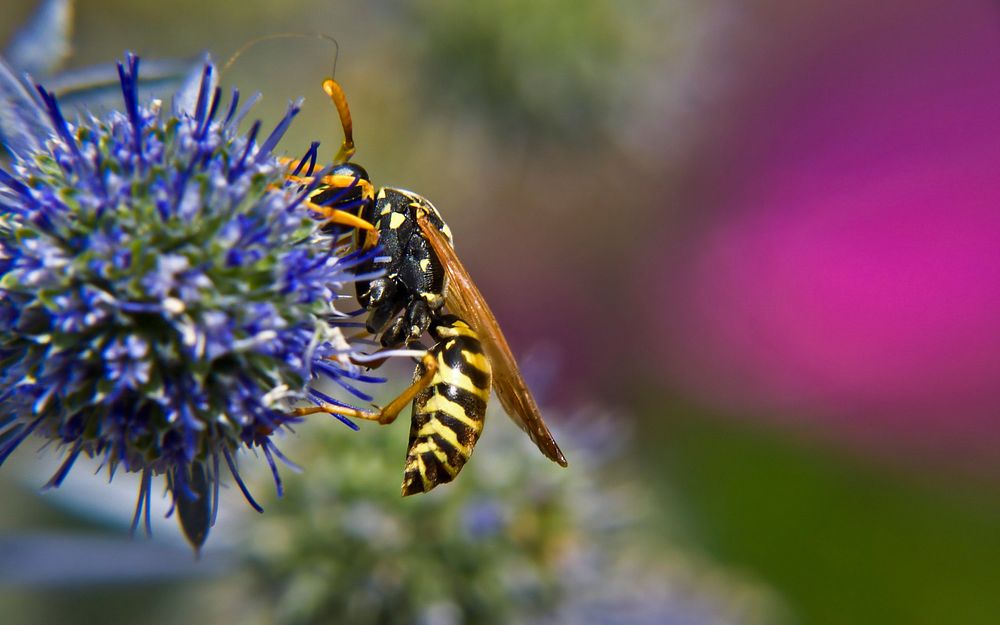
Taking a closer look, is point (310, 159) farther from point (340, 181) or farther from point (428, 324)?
point (428, 324)

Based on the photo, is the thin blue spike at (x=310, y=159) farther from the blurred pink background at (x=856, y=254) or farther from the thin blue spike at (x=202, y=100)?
the blurred pink background at (x=856, y=254)

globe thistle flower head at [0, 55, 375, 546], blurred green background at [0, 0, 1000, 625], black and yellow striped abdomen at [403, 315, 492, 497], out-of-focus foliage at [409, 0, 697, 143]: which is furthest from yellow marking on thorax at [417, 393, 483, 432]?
out-of-focus foliage at [409, 0, 697, 143]

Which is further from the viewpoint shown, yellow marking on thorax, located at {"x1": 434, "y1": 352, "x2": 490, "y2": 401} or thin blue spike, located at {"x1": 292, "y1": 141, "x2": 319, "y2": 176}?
yellow marking on thorax, located at {"x1": 434, "y1": 352, "x2": 490, "y2": 401}

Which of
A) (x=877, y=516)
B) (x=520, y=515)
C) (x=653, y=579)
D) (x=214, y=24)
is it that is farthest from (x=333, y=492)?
(x=877, y=516)

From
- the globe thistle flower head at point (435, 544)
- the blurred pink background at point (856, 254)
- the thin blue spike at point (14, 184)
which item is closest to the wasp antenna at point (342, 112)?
the thin blue spike at point (14, 184)

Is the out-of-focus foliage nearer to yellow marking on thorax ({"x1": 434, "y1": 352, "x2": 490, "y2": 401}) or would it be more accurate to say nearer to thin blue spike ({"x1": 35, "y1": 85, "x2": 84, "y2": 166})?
yellow marking on thorax ({"x1": 434, "y1": 352, "x2": 490, "y2": 401})

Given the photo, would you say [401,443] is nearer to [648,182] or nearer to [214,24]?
[214,24]

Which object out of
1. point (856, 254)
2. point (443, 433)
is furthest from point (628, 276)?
point (443, 433)
